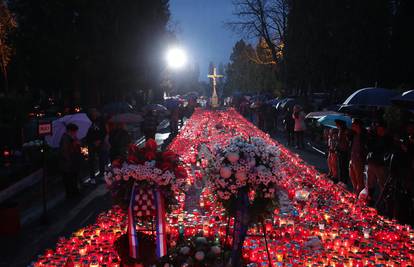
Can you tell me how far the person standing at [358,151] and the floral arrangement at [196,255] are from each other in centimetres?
556

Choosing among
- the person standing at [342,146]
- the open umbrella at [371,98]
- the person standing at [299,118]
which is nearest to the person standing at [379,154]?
the person standing at [342,146]

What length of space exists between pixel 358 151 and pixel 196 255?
613 centimetres

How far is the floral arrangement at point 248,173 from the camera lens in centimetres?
532

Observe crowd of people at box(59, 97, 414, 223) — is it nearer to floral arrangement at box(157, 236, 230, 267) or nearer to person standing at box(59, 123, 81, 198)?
person standing at box(59, 123, 81, 198)

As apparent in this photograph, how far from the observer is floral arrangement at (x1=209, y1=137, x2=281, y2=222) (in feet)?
17.5

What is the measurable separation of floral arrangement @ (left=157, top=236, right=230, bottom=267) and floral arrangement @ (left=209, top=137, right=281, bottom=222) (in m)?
0.62

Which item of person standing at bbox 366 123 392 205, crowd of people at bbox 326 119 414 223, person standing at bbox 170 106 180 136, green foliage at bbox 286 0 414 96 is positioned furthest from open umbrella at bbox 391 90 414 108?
person standing at bbox 170 106 180 136

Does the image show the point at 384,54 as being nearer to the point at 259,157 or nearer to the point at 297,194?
the point at 297,194

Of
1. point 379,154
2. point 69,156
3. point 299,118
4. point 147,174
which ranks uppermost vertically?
point 147,174

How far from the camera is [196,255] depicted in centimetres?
570

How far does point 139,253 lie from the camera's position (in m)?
6.09

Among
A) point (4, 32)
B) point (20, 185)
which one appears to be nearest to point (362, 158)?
point (20, 185)

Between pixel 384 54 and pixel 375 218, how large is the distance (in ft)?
70.4

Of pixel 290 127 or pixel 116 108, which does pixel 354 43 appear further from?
pixel 116 108
